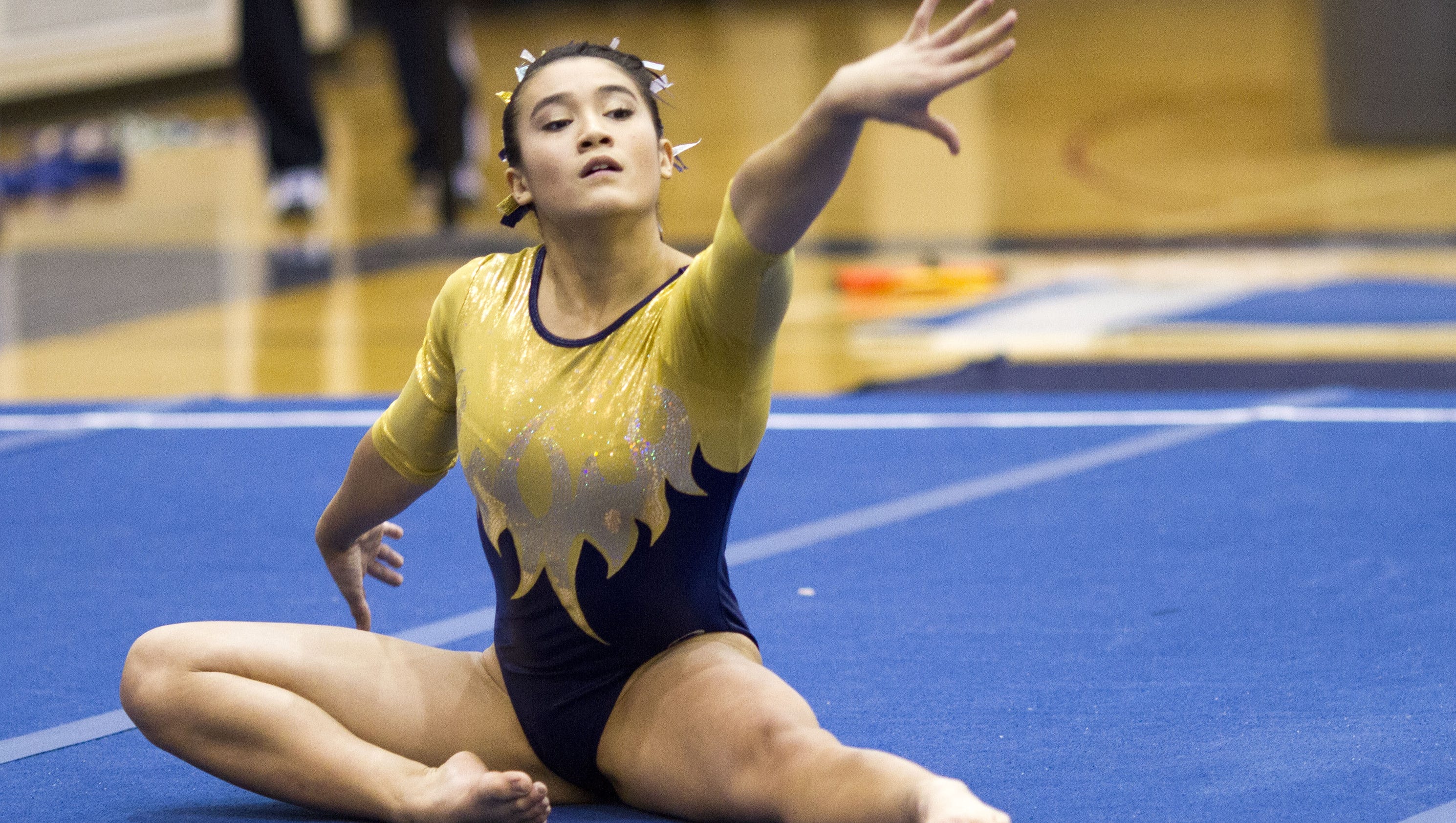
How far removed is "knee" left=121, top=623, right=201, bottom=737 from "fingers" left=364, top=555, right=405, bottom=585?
0.83 feet

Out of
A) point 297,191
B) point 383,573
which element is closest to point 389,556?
point 383,573

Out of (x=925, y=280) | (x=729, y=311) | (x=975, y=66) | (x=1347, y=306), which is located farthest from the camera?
(x=925, y=280)

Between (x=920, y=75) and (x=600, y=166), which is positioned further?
(x=600, y=166)

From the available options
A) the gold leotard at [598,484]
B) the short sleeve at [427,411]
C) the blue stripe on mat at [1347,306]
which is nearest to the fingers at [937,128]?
the gold leotard at [598,484]

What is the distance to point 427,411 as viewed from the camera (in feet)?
5.85

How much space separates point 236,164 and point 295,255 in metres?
2.61

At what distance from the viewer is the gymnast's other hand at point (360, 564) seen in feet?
6.10

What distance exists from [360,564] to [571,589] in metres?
0.32

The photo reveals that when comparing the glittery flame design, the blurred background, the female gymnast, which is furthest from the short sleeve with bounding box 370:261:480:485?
the blurred background

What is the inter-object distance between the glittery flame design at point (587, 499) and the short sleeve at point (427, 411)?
121 millimetres

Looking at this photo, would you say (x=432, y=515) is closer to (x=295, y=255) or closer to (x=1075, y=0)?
(x=295, y=255)

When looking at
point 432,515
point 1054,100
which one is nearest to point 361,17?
point 1054,100

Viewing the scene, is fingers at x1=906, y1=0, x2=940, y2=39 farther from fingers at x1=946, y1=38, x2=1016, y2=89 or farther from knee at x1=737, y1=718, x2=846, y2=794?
knee at x1=737, y1=718, x2=846, y2=794

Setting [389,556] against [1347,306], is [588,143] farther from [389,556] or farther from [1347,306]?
[1347,306]
